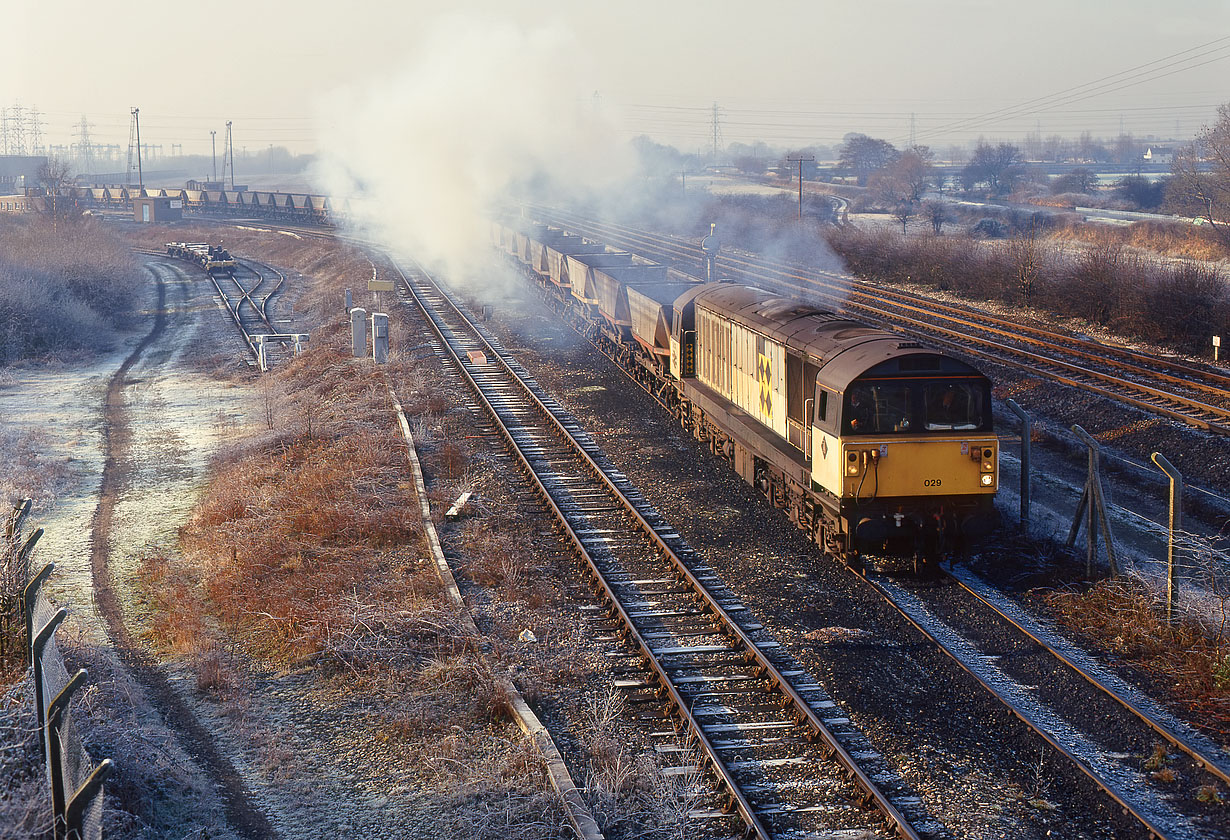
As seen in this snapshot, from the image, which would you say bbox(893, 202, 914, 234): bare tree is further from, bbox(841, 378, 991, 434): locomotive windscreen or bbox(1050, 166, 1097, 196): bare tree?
bbox(841, 378, 991, 434): locomotive windscreen

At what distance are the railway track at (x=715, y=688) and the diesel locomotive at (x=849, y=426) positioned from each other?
6.05ft

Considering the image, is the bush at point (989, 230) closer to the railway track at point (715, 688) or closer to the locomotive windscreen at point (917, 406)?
the railway track at point (715, 688)

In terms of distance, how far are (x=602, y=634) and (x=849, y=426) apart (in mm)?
3979

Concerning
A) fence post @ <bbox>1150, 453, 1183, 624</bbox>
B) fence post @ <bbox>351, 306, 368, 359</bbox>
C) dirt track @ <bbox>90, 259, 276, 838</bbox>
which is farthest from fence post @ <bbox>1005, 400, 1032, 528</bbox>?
fence post @ <bbox>351, 306, 368, 359</bbox>

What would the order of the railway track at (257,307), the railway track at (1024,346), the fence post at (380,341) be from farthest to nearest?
the railway track at (257,307) → the fence post at (380,341) → the railway track at (1024,346)

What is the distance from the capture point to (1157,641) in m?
11.0

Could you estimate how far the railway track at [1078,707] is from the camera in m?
8.45

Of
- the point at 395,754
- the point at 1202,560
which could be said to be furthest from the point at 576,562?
the point at 1202,560

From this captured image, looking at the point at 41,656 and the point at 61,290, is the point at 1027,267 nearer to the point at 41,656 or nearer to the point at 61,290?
the point at 41,656

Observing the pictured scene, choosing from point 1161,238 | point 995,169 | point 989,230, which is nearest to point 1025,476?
point 1161,238

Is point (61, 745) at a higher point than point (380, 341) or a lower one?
lower

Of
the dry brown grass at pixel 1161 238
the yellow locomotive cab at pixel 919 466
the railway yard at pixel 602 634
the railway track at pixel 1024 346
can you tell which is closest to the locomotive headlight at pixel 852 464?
the yellow locomotive cab at pixel 919 466

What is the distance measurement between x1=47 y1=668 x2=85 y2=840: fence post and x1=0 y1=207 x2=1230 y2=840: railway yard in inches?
52.6

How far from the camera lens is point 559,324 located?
36562 mm
